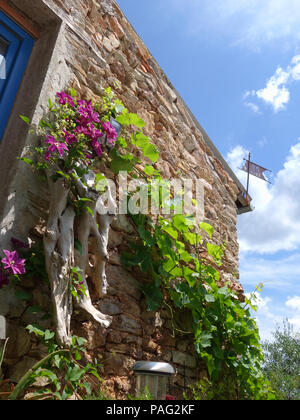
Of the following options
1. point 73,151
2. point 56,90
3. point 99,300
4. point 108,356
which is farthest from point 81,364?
point 56,90

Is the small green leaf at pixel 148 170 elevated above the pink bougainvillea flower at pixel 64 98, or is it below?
above

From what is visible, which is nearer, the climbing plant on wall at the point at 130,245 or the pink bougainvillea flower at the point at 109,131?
the climbing plant on wall at the point at 130,245

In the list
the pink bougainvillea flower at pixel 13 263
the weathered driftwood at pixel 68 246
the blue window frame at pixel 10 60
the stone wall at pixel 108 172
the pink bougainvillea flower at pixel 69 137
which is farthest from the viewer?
the blue window frame at pixel 10 60

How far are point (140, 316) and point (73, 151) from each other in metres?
1.27

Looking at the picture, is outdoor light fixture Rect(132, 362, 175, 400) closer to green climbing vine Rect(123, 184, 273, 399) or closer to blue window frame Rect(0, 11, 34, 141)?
green climbing vine Rect(123, 184, 273, 399)

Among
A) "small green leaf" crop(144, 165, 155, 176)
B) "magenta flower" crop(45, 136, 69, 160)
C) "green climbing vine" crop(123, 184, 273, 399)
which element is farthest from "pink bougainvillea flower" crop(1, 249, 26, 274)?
"small green leaf" crop(144, 165, 155, 176)

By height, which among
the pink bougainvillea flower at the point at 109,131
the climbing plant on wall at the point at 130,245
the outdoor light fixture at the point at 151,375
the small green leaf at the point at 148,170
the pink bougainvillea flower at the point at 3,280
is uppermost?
the small green leaf at the point at 148,170

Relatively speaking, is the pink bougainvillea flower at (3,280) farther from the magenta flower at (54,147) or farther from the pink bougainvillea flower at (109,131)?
the pink bougainvillea flower at (109,131)

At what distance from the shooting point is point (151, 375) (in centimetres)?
Answer: 166

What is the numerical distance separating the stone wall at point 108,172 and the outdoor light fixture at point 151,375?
49 centimetres

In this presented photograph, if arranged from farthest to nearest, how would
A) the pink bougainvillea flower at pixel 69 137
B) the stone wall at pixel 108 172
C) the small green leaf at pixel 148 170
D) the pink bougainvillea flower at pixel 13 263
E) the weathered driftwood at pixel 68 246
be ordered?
the small green leaf at pixel 148 170 → the pink bougainvillea flower at pixel 69 137 → the stone wall at pixel 108 172 → the weathered driftwood at pixel 68 246 → the pink bougainvillea flower at pixel 13 263

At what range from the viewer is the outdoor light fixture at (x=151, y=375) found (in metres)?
1.63

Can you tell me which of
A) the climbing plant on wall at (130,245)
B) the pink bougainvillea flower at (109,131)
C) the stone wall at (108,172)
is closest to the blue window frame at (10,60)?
the stone wall at (108,172)
